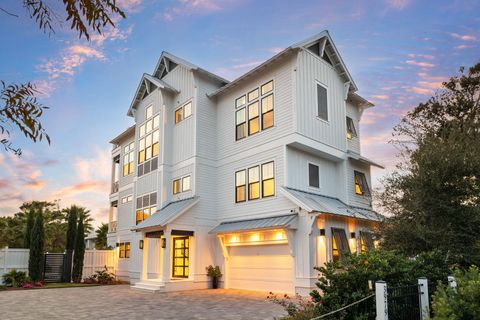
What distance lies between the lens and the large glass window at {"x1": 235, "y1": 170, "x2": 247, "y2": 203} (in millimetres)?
17728

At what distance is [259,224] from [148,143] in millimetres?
9565

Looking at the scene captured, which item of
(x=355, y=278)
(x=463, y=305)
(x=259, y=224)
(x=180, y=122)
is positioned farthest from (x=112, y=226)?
(x=463, y=305)

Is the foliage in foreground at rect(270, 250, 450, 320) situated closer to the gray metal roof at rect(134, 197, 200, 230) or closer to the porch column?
the gray metal roof at rect(134, 197, 200, 230)

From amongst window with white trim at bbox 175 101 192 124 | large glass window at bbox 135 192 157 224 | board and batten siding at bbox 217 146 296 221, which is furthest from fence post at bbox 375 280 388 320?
large glass window at bbox 135 192 157 224

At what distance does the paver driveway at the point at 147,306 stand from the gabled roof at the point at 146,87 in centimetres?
1046

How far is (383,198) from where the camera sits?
1132 cm

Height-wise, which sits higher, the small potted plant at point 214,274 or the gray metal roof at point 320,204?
the gray metal roof at point 320,204

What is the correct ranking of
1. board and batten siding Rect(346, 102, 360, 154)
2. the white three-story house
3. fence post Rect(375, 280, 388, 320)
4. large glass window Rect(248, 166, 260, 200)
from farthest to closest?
board and batten siding Rect(346, 102, 360, 154), large glass window Rect(248, 166, 260, 200), the white three-story house, fence post Rect(375, 280, 388, 320)

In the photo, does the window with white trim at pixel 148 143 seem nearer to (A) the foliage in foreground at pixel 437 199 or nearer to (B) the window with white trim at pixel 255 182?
(B) the window with white trim at pixel 255 182

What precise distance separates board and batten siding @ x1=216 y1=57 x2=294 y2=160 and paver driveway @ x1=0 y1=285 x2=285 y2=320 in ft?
21.3

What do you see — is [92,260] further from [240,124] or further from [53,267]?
[240,124]

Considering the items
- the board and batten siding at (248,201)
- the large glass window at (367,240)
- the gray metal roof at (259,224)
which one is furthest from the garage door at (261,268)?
the large glass window at (367,240)

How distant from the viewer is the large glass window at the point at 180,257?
750 inches

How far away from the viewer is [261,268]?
16391 millimetres
